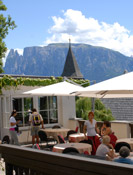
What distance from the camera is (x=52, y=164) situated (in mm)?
2754

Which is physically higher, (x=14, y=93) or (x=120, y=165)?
(x=14, y=93)

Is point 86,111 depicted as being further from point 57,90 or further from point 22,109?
point 57,90

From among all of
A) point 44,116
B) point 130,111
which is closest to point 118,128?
point 44,116

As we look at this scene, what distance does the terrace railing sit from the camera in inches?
89.4

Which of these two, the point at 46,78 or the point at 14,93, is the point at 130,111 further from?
the point at 14,93

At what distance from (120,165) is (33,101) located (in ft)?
48.9

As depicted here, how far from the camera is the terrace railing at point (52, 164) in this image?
2270mm

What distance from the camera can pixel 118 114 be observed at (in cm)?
3006

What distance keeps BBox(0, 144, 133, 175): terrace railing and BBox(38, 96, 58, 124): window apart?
46.1ft

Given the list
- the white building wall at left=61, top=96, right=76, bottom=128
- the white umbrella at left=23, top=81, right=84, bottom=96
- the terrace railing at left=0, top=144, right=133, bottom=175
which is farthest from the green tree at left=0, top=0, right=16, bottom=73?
the white building wall at left=61, top=96, right=76, bottom=128

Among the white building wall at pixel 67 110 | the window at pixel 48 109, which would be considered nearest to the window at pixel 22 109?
the window at pixel 48 109

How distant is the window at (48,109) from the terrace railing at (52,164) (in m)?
14.1

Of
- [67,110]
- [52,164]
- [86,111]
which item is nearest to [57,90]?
[67,110]

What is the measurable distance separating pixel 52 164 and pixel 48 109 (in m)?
14.9
